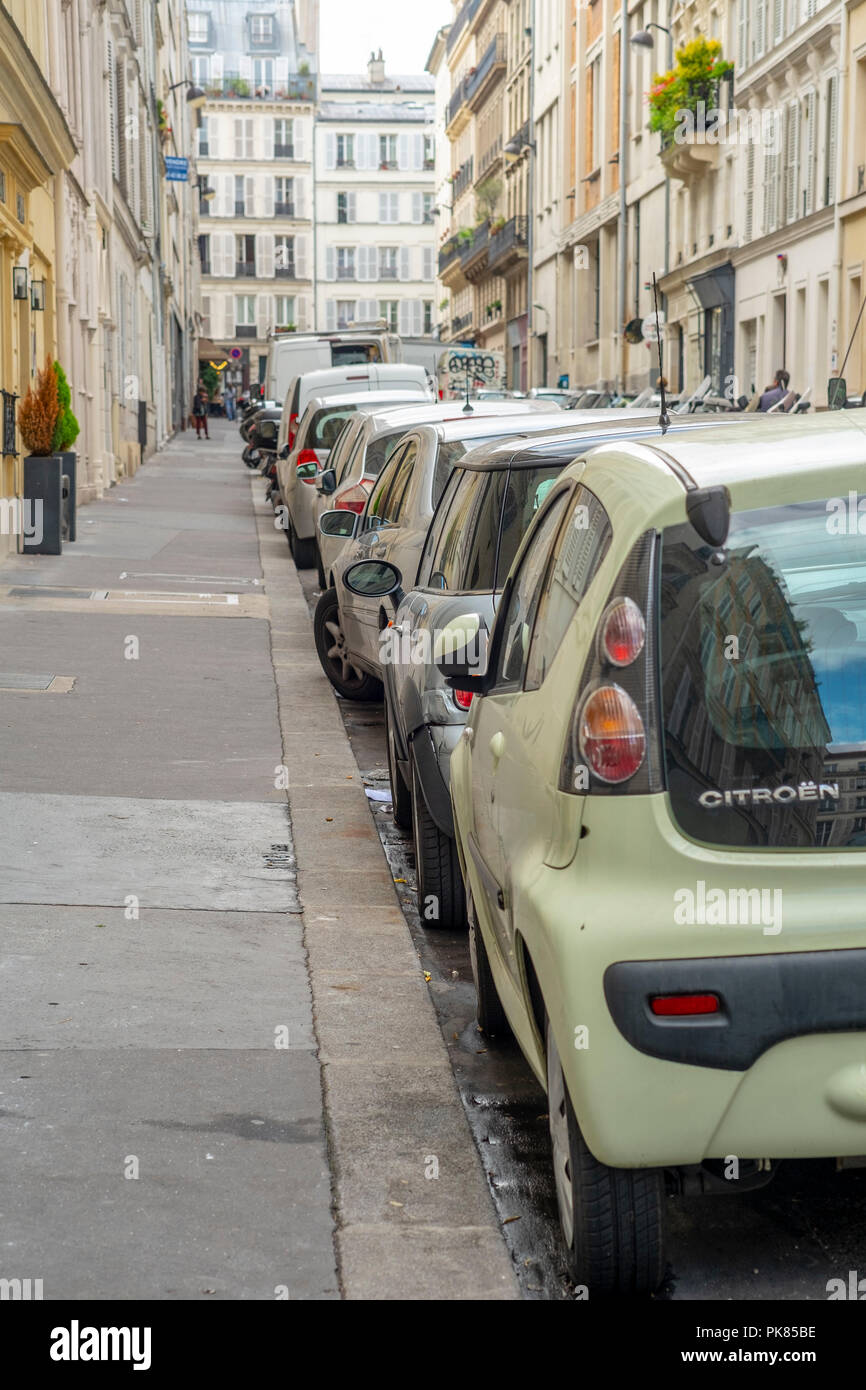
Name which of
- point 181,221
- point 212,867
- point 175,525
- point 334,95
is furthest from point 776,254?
point 334,95

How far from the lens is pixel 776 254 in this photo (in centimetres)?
3531

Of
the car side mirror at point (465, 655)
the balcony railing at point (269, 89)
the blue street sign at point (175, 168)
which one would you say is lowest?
the car side mirror at point (465, 655)

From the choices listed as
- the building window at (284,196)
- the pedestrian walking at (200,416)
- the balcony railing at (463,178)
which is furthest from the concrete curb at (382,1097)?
the building window at (284,196)

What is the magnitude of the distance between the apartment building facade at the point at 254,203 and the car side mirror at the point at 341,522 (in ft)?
317

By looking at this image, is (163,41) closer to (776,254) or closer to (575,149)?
(575,149)

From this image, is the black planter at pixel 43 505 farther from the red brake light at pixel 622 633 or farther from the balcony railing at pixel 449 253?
the balcony railing at pixel 449 253

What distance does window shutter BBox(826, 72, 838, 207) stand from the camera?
1235 inches

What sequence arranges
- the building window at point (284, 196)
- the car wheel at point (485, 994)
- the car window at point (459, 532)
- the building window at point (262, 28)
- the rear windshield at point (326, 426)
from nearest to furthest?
1. the car wheel at point (485, 994)
2. the car window at point (459, 532)
3. the rear windshield at point (326, 426)
4. the building window at point (284, 196)
5. the building window at point (262, 28)

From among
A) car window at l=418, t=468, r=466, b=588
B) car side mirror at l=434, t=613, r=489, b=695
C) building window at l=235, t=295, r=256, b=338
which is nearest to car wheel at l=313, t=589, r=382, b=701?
car window at l=418, t=468, r=466, b=588

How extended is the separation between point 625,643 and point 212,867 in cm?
402

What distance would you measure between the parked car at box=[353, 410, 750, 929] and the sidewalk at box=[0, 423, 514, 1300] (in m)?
0.29

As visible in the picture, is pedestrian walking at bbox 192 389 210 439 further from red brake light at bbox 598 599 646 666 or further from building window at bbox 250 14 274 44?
red brake light at bbox 598 599 646 666

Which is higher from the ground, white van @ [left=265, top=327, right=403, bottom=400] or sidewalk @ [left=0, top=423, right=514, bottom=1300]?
white van @ [left=265, top=327, right=403, bottom=400]

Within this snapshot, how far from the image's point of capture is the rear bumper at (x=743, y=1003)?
10.4ft
